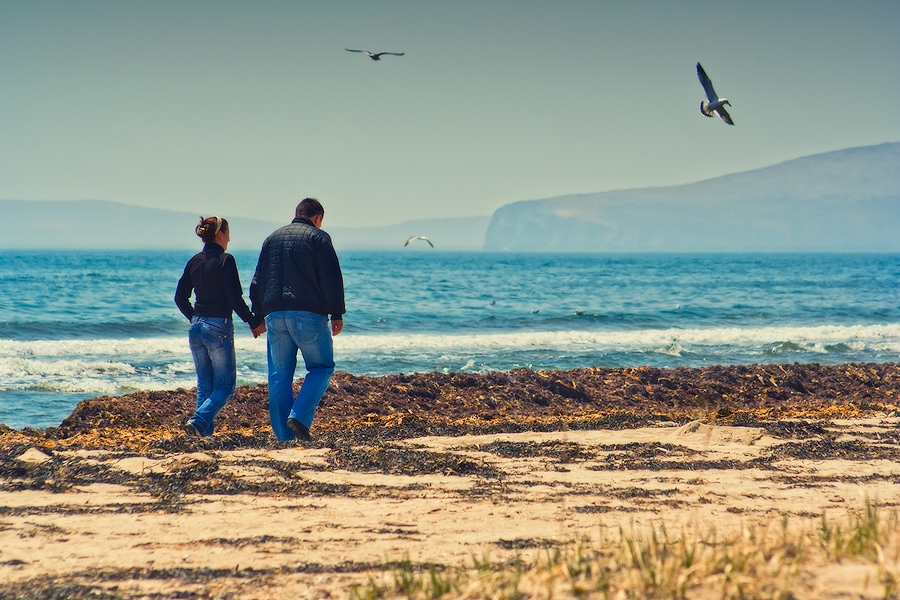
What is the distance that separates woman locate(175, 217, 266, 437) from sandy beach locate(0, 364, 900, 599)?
18.6 inches

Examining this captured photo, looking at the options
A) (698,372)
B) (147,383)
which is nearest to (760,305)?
(698,372)

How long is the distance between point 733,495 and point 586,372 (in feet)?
18.8

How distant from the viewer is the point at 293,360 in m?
6.30

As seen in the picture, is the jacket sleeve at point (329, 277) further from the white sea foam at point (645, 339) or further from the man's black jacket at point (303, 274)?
the white sea foam at point (645, 339)

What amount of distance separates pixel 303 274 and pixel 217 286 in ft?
2.87

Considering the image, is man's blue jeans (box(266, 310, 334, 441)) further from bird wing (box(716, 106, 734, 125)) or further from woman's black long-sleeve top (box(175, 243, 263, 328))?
bird wing (box(716, 106, 734, 125))

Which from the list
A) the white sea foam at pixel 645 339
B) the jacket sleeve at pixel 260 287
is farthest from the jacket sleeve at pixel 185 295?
the white sea foam at pixel 645 339

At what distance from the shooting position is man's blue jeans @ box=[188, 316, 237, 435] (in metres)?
6.47

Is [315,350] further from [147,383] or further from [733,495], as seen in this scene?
[147,383]

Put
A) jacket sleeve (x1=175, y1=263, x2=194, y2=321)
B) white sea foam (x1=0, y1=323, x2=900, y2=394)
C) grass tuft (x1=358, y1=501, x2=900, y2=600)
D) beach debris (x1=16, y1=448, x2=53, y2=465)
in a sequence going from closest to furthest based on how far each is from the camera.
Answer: grass tuft (x1=358, y1=501, x2=900, y2=600) < beach debris (x1=16, y1=448, x2=53, y2=465) < jacket sleeve (x1=175, y1=263, x2=194, y2=321) < white sea foam (x1=0, y1=323, x2=900, y2=394)

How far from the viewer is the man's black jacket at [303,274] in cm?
600

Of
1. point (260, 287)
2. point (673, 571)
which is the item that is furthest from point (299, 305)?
point (673, 571)

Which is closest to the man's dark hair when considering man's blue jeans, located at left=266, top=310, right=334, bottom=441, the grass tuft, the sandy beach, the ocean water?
man's blue jeans, located at left=266, top=310, right=334, bottom=441

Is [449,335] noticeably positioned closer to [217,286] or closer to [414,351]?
[414,351]
